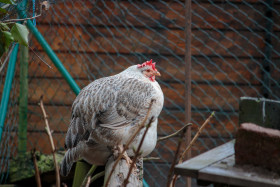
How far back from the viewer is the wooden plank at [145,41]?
398 cm

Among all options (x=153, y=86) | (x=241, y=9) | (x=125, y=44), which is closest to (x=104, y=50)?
(x=125, y=44)

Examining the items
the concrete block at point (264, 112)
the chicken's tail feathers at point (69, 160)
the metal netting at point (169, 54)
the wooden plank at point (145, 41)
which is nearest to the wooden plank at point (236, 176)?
the concrete block at point (264, 112)

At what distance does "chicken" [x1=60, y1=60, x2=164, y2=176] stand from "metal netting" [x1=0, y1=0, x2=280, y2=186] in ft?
6.16

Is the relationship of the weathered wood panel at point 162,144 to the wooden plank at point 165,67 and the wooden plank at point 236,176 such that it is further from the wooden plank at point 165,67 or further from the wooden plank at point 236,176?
the wooden plank at point 236,176

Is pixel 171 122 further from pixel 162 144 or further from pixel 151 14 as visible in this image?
pixel 151 14

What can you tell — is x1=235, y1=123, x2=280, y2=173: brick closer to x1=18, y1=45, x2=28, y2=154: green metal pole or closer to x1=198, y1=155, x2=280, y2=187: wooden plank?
x1=198, y1=155, x2=280, y2=187: wooden plank

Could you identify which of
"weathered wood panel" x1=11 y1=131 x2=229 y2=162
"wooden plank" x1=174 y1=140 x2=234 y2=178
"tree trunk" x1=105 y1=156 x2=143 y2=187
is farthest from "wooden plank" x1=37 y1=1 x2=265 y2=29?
"wooden plank" x1=174 y1=140 x2=234 y2=178

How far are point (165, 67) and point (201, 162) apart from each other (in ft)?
9.53

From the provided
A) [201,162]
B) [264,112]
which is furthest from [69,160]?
[264,112]

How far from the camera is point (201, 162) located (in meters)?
1.16

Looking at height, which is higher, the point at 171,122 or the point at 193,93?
the point at 193,93

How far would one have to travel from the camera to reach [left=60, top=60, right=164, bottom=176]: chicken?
197 cm

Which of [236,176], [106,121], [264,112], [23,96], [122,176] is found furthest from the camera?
[23,96]

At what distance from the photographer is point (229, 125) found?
4.07m
